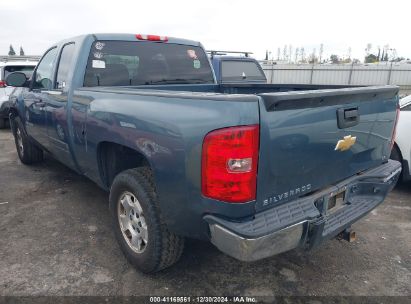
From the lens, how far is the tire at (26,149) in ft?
18.0

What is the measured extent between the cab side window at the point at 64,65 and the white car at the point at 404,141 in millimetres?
4053

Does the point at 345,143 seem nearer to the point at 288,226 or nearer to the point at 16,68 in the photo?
the point at 288,226

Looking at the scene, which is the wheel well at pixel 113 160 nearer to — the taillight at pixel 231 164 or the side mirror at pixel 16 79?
the taillight at pixel 231 164

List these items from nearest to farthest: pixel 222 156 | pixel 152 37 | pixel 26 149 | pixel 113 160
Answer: pixel 222 156 < pixel 113 160 < pixel 152 37 < pixel 26 149

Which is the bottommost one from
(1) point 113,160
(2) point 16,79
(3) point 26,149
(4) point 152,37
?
(3) point 26,149

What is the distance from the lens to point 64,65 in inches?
150

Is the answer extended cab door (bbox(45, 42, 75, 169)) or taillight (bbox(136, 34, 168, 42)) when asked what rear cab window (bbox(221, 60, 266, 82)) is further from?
extended cab door (bbox(45, 42, 75, 169))

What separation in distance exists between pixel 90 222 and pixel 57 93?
142 cm

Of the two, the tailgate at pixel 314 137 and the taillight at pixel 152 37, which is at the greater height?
the taillight at pixel 152 37

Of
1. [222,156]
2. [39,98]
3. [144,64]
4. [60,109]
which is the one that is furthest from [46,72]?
[222,156]

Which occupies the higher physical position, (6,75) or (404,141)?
(6,75)

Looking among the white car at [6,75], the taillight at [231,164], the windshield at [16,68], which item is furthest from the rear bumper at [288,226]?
the windshield at [16,68]

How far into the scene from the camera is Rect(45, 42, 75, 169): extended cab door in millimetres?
3542

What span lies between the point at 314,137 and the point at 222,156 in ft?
2.16
